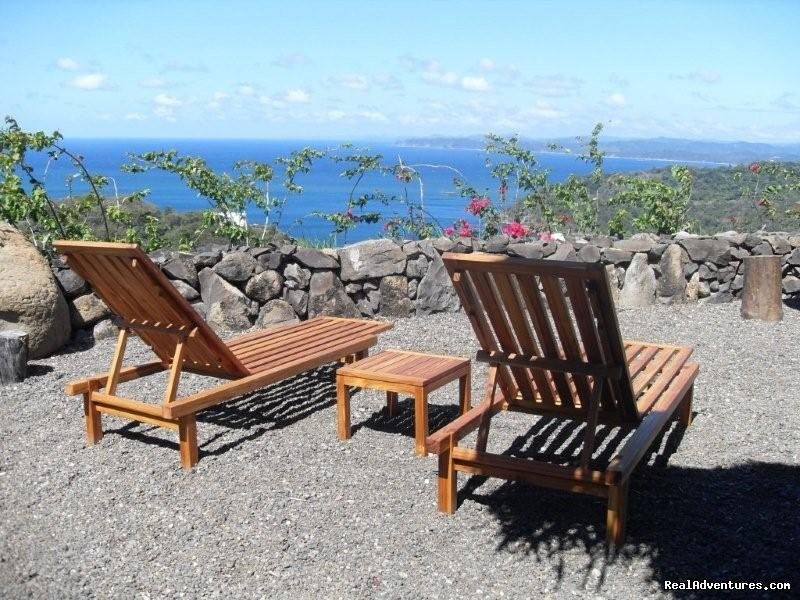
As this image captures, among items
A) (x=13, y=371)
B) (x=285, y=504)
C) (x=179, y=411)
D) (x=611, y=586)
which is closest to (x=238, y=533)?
(x=285, y=504)

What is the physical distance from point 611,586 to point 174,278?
4.64m

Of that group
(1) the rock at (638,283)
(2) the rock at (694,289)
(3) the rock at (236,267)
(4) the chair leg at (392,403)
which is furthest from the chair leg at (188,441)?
(2) the rock at (694,289)

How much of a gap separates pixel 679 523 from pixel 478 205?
18.0 ft

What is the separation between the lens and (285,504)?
341 centimetres

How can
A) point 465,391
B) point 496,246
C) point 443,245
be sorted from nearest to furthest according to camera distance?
point 465,391 < point 443,245 < point 496,246

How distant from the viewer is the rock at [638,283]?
23.1ft

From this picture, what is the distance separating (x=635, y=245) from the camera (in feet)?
23.6

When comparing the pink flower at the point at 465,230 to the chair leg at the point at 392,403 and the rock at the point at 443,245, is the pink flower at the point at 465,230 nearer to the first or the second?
the rock at the point at 443,245

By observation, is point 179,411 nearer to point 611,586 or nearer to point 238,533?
point 238,533

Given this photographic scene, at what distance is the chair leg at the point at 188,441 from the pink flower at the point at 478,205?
5093 millimetres

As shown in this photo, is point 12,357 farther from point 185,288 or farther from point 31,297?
point 185,288

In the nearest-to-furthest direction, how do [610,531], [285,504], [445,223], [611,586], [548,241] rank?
[611,586] → [610,531] → [285,504] → [548,241] → [445,223]

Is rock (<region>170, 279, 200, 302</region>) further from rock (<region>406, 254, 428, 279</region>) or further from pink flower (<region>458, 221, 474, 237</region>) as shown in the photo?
pink flower (<region>458, 221, 474, 237</region>)

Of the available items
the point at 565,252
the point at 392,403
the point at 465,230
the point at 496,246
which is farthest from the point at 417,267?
the point at 392,403
